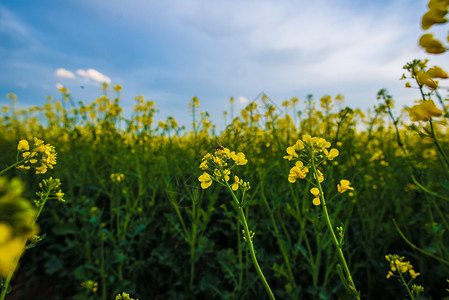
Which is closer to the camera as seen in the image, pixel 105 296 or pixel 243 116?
pixel 105 296

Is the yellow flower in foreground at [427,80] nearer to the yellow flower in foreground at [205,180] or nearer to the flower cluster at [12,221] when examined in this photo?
the yellow flower in foreground at [205,180]

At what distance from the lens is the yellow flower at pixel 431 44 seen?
66 cm

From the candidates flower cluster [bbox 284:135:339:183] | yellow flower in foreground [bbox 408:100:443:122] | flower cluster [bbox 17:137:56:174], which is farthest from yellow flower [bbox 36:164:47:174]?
yellow flower in foreground [bbox 408:100:443:122]

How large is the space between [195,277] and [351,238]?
1911 millimetres

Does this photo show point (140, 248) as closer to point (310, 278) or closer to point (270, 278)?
point (270, 278)

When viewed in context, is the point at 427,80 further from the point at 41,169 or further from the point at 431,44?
the point at 41,169

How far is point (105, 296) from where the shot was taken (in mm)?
2234

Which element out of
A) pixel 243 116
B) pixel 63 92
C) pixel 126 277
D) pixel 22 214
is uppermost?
pixel 63 92

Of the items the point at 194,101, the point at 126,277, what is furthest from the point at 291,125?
the point at 126,277

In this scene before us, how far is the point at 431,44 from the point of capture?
2.19 ft

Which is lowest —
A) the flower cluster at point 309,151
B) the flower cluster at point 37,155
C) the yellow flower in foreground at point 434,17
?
the flower cluster at point 309,151

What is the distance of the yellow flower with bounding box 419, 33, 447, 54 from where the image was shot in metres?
0.66

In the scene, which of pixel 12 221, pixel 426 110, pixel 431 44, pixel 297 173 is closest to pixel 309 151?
pixel 297 173

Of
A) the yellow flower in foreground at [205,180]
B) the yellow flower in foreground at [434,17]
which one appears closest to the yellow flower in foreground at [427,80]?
the yellow flower in foreground at [434,17]
